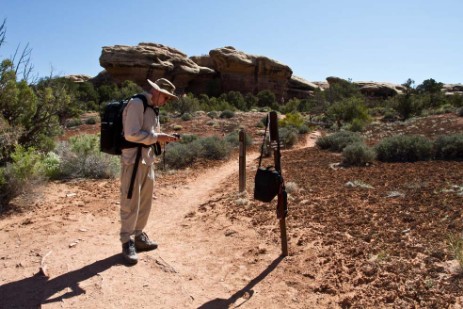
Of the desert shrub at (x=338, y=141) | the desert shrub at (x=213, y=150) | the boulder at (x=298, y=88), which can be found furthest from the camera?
the boulder at (x=298, y=88)

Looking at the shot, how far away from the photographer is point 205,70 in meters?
52.9

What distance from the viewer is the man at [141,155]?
3.89 metres

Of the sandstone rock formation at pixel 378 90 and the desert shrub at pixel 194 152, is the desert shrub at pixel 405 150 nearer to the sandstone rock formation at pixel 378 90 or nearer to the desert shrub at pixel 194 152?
the desert shrub at pixel 194 152

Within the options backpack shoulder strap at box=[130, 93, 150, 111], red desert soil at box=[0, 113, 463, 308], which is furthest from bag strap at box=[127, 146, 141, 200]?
red desert soil at box=[0, 113, 463, 308]

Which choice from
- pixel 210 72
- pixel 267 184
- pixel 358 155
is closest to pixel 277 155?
pixel 267 184

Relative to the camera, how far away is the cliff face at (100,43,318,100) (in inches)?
1858

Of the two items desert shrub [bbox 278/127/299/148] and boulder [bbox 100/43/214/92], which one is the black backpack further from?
boulder [bbox 100/43/214/92]

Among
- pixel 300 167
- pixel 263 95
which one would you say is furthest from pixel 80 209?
pixel 263 95

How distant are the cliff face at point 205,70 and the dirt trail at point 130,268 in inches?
1678

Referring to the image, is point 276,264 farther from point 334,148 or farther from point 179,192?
point 334,148

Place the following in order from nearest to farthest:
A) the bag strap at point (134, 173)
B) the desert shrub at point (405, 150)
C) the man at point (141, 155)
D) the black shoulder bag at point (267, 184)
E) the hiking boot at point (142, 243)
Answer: the man at point (141, 155)
the bag strap at point (134, 173)
the black shoulder bag at point (267, 184)
the hiking boot at point (142, 243)
the desert shrub at point (405, 150)

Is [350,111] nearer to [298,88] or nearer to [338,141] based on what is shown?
[338,141]

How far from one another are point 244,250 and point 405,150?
7.84 meters

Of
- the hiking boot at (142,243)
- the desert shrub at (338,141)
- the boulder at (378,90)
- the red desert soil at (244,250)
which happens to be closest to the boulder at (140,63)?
the boulder at (378,90)
